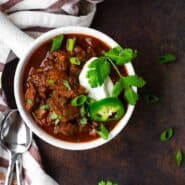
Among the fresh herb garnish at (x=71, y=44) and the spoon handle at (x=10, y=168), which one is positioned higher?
the fresh herb garnish at (x=71, y=44)

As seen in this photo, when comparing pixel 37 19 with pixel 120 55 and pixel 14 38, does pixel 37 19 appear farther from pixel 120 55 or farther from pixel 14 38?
pixel 120 55

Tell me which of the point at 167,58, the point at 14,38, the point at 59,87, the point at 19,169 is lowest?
the point at 19,169

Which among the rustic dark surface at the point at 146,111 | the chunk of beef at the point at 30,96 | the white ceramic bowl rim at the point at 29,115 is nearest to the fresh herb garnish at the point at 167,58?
the rustic dark surface at the point at 146,111

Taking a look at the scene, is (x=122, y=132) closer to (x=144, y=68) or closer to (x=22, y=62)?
(x=144, y=68)

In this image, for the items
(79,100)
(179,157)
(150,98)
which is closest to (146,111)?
(150,98)

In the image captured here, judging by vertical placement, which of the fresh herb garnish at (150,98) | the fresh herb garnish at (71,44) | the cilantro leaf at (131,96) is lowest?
the fresh herb garnish at (150,98)

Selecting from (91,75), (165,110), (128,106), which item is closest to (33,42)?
(91,75)

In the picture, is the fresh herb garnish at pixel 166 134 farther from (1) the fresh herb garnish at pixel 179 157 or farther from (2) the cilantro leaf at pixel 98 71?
(2) the cilantro leaf at pixel 98 71
